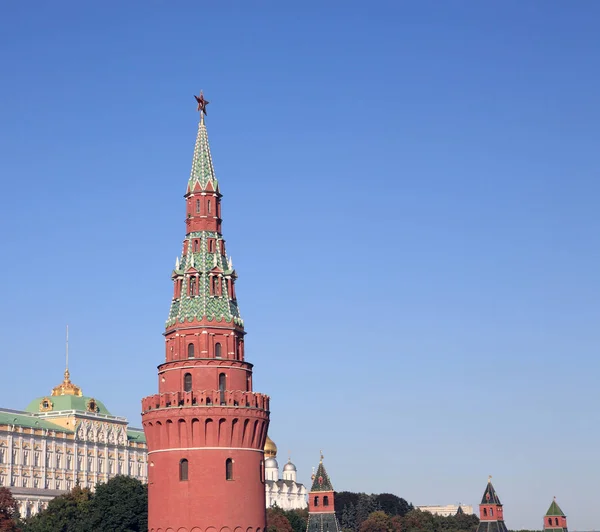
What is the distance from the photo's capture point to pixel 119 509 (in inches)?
5408

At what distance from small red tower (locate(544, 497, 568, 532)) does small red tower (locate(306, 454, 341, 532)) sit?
45540 millimetres

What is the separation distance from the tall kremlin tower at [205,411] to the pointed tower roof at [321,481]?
5329 cm

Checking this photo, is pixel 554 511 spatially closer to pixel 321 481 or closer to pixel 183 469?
pixel 321 481

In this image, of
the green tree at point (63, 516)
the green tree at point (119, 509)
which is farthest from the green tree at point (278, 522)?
the green tree at point (119, 509)

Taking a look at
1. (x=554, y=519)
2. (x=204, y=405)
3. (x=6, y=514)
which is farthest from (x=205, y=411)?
(x=554, y=519)

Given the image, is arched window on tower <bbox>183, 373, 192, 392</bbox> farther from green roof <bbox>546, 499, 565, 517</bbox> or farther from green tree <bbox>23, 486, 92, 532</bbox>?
green roof <bbox>546, 499, 565, 517</bbox>

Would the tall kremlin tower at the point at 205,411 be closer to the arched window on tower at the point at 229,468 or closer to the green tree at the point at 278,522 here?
the arched window on tower at the point at 229,468

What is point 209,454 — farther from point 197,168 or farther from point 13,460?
point 13,460

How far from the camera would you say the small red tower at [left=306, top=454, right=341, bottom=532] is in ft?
451

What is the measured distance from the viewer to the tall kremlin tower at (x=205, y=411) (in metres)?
82.0

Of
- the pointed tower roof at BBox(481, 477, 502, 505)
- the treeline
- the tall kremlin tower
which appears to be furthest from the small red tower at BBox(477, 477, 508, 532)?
the tall kremlin tower

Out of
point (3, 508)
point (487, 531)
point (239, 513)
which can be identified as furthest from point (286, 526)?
point (239, 513)

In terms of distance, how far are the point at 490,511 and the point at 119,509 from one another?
166ft

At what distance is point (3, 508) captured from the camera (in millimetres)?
127250
